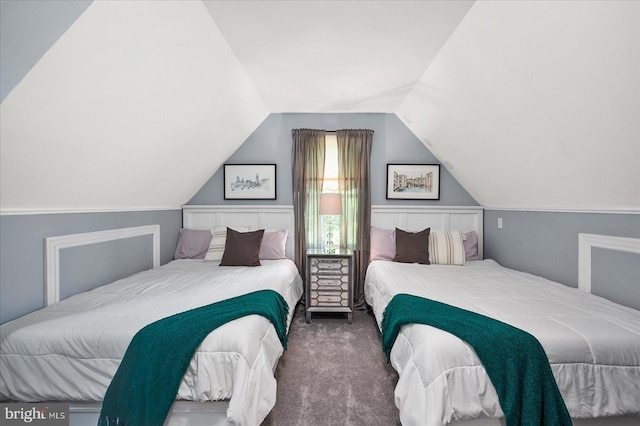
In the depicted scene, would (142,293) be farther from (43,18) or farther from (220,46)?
(220,46)

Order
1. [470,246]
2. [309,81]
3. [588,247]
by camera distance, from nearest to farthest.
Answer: [588,247] → [309,81] → [470,246]

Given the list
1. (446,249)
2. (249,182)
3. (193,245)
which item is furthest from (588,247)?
(193,245)

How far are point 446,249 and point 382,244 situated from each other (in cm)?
68

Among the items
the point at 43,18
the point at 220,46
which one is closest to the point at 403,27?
the point at 220,46

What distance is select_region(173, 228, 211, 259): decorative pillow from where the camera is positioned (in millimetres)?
3240

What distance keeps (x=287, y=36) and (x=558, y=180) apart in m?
2.27

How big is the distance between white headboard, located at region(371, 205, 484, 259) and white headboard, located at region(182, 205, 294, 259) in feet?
3.53

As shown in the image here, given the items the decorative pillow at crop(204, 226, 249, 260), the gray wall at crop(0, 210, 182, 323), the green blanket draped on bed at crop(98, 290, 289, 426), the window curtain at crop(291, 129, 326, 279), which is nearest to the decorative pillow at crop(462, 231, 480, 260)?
the window curtain at crop(291, 129, 326, 279)

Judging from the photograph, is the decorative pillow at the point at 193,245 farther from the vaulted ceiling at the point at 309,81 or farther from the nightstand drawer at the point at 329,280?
the nightstand drawer at the point at 329,280

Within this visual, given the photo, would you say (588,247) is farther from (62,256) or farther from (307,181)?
(62,256)

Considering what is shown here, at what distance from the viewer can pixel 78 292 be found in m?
2.04

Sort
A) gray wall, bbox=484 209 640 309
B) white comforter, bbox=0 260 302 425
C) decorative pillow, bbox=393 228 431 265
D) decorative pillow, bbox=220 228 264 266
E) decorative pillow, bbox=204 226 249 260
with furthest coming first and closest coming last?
decorative pillow, bbox=204 226 249 260, decorative pillow, bbox=393 228 431 265, decorative pillow, bbox=220 228 264 266, gray wall, bbox=484 209 640 309, white comforter, bbox=0 260 302 425

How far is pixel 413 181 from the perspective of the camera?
136 inches

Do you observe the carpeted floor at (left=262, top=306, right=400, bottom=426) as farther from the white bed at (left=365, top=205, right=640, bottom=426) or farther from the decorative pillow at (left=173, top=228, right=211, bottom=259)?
the decorative pillow at (left=173, top=228, right=211, bottom=259)
